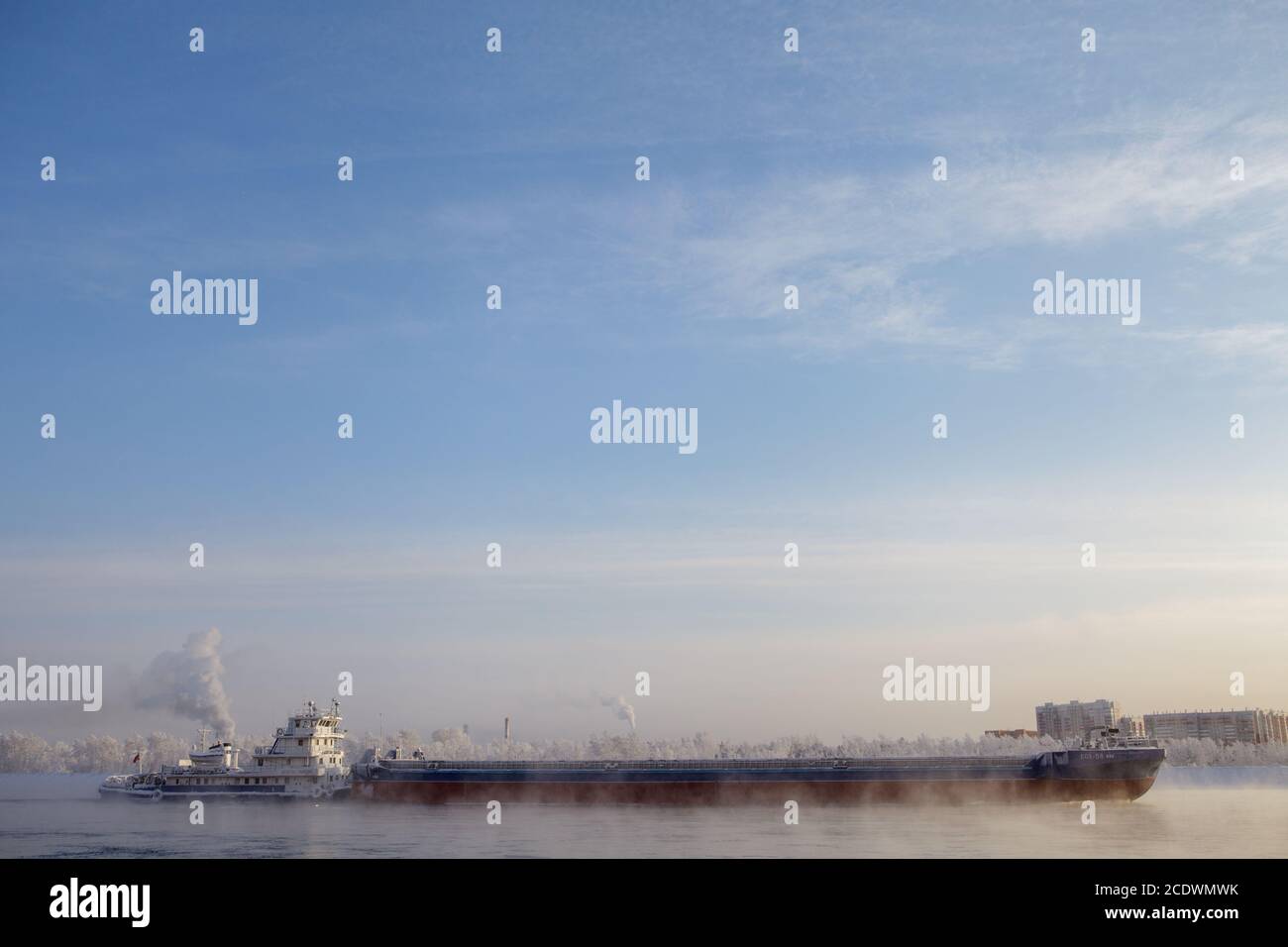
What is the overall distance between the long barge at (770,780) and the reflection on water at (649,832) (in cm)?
182

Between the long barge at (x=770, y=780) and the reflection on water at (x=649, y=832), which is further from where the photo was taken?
the long barge at (x=770, y=780)

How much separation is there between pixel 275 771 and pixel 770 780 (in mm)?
31497

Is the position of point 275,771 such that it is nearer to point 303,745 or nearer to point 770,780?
point 303,745

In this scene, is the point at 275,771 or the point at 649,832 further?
the point at 275,771

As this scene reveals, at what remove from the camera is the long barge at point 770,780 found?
184 feet

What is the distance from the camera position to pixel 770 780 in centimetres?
5931

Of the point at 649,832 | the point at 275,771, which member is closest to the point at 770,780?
the point at 649,832

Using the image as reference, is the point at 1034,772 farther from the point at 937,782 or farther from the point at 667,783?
the point at 667,783

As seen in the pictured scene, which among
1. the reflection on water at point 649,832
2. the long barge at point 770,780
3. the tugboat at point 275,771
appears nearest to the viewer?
the reflection on water at point 649,832

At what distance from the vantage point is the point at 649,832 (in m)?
42.7
